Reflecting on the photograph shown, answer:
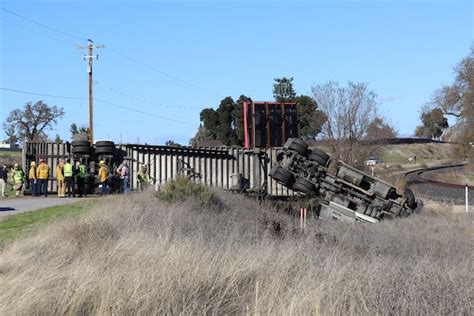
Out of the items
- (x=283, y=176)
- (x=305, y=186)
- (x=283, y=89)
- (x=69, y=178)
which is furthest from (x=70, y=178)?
(x=283, y=89)

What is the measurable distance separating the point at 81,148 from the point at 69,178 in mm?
2119

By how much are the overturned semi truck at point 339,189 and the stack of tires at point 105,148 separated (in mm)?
7314

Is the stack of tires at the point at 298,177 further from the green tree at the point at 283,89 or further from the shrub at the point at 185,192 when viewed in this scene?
the green tree at the point at 283,89

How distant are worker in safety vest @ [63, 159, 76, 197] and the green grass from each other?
534 cm

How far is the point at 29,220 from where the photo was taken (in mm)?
14789

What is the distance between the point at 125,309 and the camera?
6406 millimetres

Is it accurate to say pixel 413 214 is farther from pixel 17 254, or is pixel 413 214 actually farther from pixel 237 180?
pixel 17 254

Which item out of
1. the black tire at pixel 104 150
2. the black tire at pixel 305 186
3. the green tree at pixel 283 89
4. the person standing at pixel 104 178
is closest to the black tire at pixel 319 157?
the black tire at pixel 305 186

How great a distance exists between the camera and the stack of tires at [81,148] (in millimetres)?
25730

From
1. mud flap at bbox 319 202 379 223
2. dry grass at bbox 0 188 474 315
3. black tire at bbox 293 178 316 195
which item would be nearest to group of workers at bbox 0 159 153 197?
black tire at bbox 293 178 316 195

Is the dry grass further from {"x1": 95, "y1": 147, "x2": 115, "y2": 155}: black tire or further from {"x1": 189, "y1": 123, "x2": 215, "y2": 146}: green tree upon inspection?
{"x1": 189, "y1": 123, "x2": 215, "y2": 146}: green tree

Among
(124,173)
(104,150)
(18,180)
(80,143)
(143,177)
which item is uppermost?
(80,143)

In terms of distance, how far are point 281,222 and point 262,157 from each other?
8574 millimetres

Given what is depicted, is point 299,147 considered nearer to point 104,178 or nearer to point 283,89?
point 104,178
